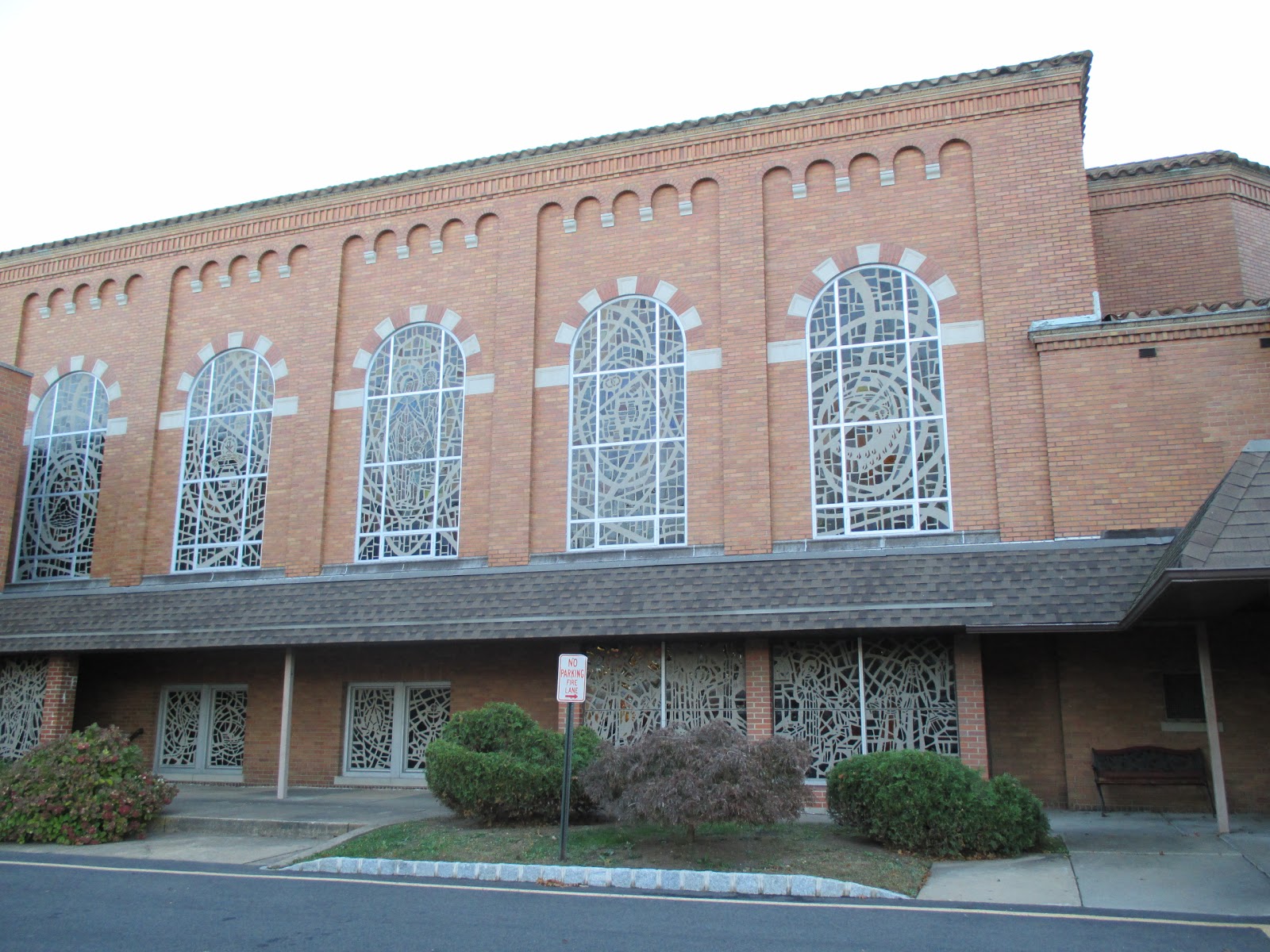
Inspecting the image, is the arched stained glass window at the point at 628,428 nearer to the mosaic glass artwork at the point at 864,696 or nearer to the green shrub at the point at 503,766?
the mosaic glass artwork at the point at 864,696

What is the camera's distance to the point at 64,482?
70.1ft

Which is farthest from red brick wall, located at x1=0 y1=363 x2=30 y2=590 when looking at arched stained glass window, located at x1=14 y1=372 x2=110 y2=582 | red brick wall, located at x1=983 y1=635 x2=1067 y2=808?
red brick wall, located at x1=983 y1=635 x2=1067 y2=808

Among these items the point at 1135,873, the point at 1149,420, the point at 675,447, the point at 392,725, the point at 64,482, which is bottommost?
the point at 1135,873

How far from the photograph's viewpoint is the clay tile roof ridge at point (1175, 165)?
1912 cm

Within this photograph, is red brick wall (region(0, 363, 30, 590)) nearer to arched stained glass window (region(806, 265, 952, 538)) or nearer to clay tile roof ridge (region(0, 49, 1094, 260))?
clay tile roof ridge (region(0, 49, 1094, 260))

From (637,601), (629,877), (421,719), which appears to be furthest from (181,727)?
(629,877)

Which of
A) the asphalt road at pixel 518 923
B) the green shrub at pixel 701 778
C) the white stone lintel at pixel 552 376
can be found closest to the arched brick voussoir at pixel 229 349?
the white stone lintel at pixel 552 376

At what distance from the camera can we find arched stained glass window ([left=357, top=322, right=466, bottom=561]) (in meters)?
18.4

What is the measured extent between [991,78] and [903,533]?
738 centimetres

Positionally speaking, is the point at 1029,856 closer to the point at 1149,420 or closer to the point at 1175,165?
the point at 1149,420

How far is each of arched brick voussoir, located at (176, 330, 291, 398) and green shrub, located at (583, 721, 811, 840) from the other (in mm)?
11968

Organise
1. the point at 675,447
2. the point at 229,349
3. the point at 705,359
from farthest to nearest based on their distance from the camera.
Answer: the point at 229,349 < the point at 705,359 < the point at 675,447

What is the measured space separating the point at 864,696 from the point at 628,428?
5.75 meters

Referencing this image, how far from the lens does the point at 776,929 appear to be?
842 centimetres
